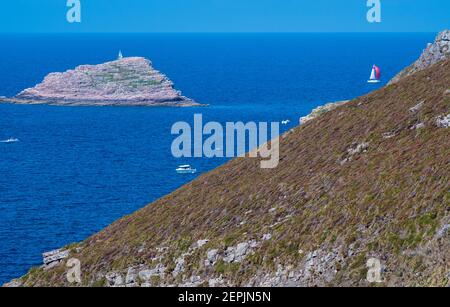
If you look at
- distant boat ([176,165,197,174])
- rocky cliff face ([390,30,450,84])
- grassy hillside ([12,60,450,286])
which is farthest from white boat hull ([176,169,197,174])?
grassy hillside ([12,60,450,286])

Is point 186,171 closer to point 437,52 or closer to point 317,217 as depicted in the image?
point 437,52

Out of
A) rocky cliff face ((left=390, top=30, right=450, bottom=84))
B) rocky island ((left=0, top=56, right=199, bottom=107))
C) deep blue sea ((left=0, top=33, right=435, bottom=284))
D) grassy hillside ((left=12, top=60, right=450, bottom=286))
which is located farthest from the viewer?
rocky island ((left=0, top=56, right=199, bottom=107))

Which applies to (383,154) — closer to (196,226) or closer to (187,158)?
(196,226)

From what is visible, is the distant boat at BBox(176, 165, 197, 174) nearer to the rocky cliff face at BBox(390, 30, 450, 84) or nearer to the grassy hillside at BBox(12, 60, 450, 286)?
the rocky cliff face at BBox(390, 30, 450, 84)

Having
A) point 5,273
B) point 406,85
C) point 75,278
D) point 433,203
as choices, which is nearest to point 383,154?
point 433,203

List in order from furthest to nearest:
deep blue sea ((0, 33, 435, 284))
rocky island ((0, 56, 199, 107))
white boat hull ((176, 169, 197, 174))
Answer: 1. rocky island ((0, 56, 199, 107))
2. white boat hull ((176, 169, 197, 174))
3. deep blue sea ((0, 33, 435, 284))

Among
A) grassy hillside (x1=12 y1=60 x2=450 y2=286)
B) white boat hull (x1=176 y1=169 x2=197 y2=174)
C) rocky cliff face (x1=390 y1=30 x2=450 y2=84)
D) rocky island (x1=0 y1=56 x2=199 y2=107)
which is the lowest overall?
grassy hillside (x1=12 y1=60 x2=450 y2=286)

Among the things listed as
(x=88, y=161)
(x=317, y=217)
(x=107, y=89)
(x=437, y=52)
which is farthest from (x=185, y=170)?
(x=107, y=89)
